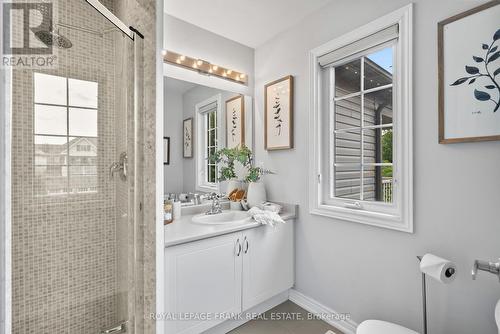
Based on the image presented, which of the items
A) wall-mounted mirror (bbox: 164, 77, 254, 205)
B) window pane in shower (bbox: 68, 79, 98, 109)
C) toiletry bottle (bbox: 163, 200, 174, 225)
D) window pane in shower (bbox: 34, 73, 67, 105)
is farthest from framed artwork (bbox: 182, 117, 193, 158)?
window pane in shower (bbox: 34, 73, 67, 105)

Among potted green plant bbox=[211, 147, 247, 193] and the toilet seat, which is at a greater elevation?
potted green plant bbox=[211, 147, 247, 193]

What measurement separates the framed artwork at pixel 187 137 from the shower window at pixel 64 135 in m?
0.94

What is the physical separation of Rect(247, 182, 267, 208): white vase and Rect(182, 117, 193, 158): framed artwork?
0.67 m

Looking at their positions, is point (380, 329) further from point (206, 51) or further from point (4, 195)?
point (206, 51)

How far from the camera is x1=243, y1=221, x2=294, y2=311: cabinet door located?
6.00ft

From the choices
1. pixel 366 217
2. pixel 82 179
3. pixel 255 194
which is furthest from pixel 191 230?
pixel 366 217

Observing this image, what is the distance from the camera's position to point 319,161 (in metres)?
2.00

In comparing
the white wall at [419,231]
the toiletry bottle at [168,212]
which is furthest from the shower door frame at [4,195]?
the white wall at [419,231]

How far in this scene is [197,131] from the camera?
2199mm

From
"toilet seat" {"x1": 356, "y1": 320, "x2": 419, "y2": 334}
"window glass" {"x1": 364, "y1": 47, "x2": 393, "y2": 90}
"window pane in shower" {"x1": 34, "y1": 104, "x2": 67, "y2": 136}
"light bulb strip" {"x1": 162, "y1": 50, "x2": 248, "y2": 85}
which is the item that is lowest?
"toilet seat" {"x1": 356, "y1": 320, "x2": 419, "y2": 334}

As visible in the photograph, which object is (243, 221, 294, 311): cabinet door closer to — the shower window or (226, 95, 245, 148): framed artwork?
(226, 95, 245, 148): framed artwork

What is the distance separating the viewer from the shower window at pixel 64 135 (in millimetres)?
1033

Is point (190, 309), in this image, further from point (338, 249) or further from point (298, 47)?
point (298, 47)

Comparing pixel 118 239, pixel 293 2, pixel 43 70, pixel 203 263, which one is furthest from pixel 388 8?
pixel 118 239
